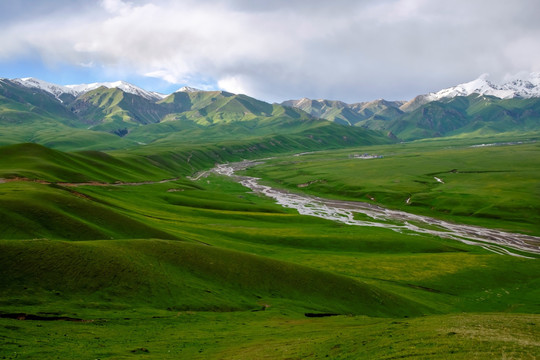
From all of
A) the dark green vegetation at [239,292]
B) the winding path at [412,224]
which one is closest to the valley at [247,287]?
the dark green vegetation at [239,292]

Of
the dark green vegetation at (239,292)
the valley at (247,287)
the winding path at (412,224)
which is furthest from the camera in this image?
the winding path at (412,224)

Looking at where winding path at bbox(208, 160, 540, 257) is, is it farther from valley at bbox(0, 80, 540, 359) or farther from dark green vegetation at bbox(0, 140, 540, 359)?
dark green vegetation at bbox(0, 140, 540, 359)

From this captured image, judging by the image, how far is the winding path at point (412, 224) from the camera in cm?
12069

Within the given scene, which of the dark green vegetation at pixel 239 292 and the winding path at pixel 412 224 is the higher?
the dark green vegetation at pixel 239 292

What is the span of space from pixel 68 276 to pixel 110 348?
1832 cm

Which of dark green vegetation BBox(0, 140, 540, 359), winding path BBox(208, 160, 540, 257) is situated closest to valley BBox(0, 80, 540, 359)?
dark green vegetation BBox(0, 140, 540, 359)

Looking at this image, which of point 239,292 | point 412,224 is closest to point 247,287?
point 239,292

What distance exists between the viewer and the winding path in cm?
12069

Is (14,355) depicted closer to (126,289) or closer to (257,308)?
(126,289)

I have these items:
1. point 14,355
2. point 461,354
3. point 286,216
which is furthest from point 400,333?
point 286,216

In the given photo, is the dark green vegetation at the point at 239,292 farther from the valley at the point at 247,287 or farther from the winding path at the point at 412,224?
the winding path at the point at 412,224

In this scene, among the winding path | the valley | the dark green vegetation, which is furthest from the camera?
the winding path

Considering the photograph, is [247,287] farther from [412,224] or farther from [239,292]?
[412,224]

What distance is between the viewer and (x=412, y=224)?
146125 millimetres
